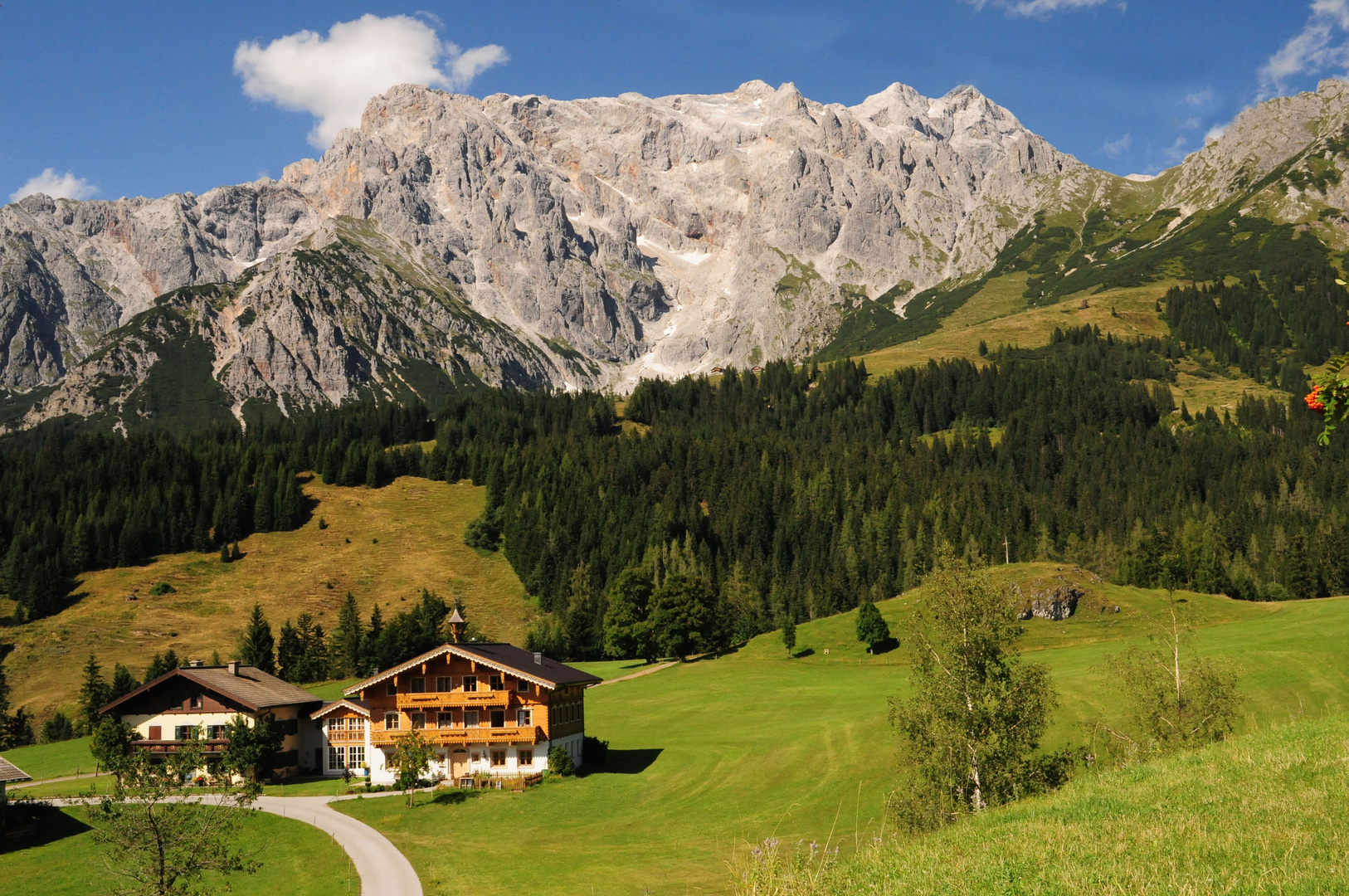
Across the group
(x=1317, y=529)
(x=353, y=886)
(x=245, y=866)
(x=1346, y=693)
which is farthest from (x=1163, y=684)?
(x=1317, y=529)

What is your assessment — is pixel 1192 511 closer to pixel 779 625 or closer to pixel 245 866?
pixel 779 625

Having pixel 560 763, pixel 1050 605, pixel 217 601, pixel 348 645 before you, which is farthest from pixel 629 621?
pixel 217 601

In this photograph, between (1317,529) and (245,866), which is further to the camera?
(1317,529)

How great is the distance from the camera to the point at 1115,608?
384ft

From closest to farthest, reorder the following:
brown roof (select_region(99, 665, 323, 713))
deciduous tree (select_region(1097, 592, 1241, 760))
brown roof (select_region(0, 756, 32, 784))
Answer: deciduous tree (select_region(1097, 592, 1241, 760)), brown roof (select_region(0, 756, 32, 784)), brown roof (select_region(99, 665, 323, 713))

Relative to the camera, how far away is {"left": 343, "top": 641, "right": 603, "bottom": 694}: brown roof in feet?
249

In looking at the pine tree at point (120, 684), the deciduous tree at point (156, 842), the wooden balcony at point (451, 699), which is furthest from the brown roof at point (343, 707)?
the pine tree at point (120, 684)

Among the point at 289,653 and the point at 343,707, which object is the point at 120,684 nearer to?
the point at 289,653

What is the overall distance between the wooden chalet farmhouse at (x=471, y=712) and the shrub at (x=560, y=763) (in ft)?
3.28

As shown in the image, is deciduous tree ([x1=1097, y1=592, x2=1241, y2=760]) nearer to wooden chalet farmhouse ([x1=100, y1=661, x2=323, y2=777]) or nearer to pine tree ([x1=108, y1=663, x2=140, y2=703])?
wooden chalet farmhouse ([x1=100, y1=661, x2=323, y2=777])

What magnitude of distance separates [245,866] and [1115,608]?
325ft

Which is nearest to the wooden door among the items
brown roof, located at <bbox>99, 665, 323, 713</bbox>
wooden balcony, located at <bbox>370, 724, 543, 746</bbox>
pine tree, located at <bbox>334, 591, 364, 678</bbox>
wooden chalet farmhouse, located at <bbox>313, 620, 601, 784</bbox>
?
wooden chalet farmhouse, located at <bbox>313, 620, 601, 784</bbox>

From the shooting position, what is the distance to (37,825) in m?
61.6

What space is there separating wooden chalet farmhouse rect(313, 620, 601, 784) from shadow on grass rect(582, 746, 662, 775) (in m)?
2.46
